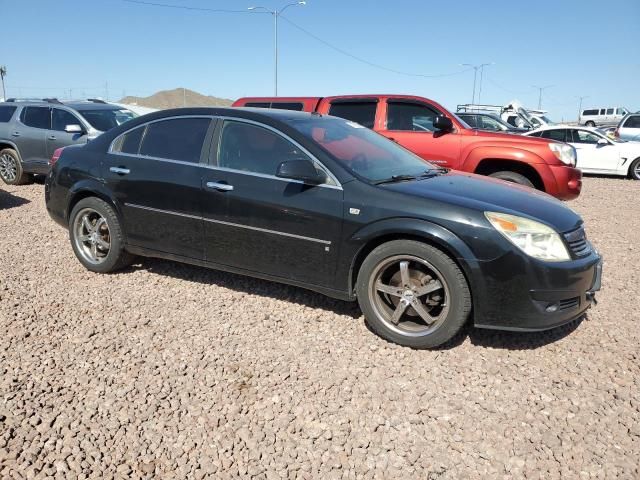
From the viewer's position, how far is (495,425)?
2758 mm

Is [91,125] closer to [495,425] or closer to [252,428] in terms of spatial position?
[252,428]

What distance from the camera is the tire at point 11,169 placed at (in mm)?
10180

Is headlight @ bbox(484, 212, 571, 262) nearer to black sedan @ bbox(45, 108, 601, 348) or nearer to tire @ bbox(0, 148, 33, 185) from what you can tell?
black sedan @ bbox(45, 108, 601, 348)

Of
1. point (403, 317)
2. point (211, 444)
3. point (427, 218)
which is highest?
point (427, 218)

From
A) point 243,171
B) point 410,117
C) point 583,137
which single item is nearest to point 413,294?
point 243,171

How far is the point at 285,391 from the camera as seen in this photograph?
304 cm

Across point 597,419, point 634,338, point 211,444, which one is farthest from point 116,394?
point 634,338

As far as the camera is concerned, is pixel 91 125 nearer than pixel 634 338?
No

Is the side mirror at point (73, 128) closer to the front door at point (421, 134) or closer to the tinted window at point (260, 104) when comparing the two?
the tinted window at point (260, 104)

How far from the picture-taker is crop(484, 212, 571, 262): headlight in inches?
129

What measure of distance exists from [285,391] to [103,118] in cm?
865

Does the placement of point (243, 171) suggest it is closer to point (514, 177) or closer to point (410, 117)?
point (514, 177)

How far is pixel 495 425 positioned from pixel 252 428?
1288mm

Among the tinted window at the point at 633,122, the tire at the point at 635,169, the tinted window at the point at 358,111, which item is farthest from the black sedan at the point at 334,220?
the tinted window at the point at 633,122
